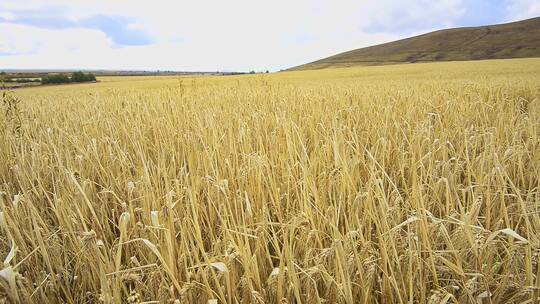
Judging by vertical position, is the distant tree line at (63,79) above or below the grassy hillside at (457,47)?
below

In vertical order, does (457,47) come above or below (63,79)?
above

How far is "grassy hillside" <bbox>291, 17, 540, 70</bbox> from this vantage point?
199 ft

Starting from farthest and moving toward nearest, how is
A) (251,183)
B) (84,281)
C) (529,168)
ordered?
(529,168) → (251,183) → (84,281)

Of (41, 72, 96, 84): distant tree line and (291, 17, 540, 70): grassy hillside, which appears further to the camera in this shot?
(291, 17, 540, 70): grassy hillside

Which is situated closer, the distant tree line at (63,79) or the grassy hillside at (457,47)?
the distant tree line at (63,79)

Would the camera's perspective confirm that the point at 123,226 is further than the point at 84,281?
No

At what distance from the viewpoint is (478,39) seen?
233ft

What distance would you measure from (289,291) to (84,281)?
2.14 ft

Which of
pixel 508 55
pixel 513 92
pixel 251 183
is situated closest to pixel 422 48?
pixel 508 55

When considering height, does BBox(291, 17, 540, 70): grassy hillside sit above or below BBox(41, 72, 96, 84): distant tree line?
above

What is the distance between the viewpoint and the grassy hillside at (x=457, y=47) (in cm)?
6079

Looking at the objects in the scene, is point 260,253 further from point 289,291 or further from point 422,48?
point 422,48

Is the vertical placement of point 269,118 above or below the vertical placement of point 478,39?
below

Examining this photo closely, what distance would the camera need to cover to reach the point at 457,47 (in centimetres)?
6856
